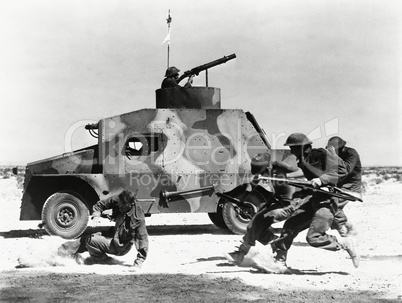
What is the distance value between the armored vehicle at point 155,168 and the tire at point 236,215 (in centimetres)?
2

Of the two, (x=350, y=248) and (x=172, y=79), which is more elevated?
(x=172, y=79)

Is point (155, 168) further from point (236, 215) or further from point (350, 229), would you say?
point (350, 229)

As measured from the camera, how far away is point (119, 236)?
8.73m

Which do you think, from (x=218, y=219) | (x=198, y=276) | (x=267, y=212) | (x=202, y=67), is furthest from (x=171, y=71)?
(x=198, y=276)

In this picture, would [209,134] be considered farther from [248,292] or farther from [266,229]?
[248,292]

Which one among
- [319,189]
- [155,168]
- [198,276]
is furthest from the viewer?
[155,168]

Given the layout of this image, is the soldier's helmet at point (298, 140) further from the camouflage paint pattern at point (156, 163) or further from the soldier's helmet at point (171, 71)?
the soldier's helmet at point (171, 71)

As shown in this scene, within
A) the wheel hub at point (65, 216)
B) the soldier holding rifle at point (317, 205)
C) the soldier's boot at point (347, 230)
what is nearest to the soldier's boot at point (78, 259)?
the soldier holding rifle at point (317, 205)

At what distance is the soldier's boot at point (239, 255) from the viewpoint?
28.2 ft

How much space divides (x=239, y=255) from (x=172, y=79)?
5645 millimetres

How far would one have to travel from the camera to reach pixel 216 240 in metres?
12.0

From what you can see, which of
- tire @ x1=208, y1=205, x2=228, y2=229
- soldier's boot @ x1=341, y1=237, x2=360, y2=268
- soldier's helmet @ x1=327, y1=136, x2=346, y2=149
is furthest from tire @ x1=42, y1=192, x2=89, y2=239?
soldier's boot @ x1=341, y1=237, x2=360, y2=268

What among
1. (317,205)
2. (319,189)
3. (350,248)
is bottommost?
(350,248)

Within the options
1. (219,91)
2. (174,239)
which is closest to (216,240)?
(174,239)
